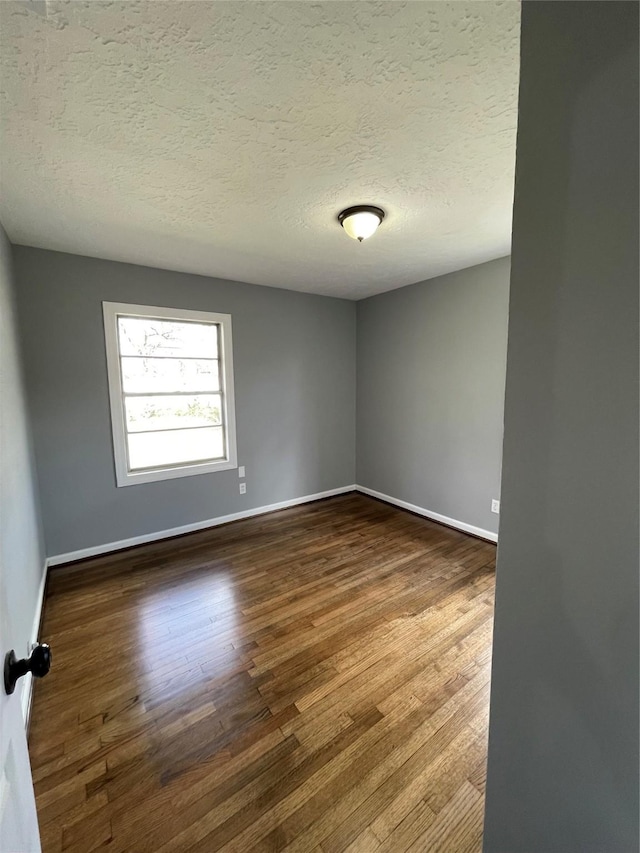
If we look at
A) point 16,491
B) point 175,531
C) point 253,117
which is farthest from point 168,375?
point 253,117

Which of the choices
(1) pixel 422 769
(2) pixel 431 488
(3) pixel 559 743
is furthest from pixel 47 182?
(2) pixel 431 488

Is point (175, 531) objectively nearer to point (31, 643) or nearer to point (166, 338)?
point (31, 643)

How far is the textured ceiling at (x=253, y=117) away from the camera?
0.98 metres

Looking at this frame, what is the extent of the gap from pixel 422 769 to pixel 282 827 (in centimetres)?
55

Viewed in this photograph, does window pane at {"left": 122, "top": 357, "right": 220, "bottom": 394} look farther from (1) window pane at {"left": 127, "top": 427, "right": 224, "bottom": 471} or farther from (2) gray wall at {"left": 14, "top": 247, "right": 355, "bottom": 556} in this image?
(1) window pane at {"left": 127, "top": 427, "right": 224, "bottom": 471}

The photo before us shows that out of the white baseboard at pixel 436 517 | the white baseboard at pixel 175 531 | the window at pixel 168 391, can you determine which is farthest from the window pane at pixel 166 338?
the white baseboard at pixel 436 517

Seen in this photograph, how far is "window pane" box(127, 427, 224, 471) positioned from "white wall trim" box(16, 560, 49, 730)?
1.02m

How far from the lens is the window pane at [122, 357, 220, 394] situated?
3.04 meters

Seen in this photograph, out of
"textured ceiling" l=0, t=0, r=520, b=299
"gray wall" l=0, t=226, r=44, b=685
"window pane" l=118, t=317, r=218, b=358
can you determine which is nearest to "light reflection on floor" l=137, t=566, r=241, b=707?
"gray wall" l=0, t=226, r=44, b=685

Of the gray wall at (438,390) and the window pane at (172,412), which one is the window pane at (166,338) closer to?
the window pane at (172,412)

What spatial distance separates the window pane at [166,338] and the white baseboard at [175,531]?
1.67 meters

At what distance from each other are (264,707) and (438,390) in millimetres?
2934

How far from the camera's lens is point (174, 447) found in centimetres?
333

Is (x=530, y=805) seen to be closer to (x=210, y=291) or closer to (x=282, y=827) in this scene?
(x=282, y=827)
